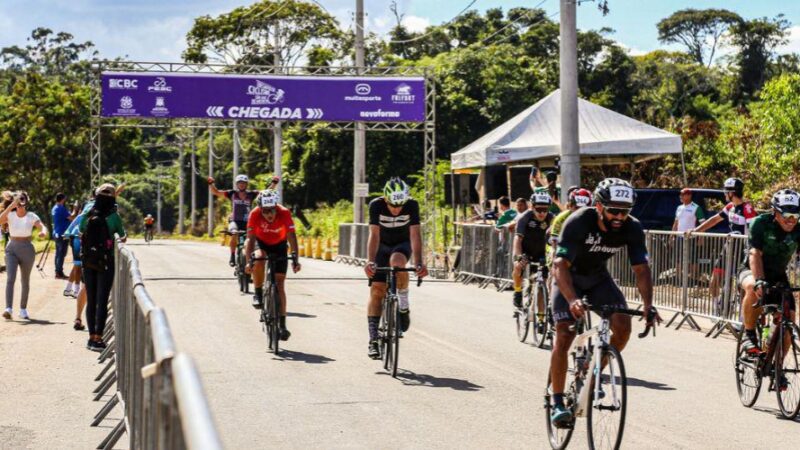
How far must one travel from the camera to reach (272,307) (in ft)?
43.1

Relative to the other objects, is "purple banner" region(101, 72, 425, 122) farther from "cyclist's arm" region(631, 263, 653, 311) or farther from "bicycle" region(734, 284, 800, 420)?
"cyclist's arm" region(631, 263, 653, 311)

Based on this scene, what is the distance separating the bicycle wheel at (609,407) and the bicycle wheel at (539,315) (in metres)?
6.14

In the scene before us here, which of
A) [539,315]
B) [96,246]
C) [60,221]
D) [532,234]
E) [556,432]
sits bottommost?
[556,432]

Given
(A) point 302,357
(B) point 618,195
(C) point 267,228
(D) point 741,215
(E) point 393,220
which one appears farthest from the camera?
(D) point 741,215

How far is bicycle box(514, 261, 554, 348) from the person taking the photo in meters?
13.5

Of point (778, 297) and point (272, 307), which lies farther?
point (272, 307)

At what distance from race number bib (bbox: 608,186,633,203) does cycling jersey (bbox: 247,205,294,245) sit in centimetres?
696

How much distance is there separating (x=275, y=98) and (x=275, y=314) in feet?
66.2

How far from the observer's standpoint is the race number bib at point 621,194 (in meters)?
7.43

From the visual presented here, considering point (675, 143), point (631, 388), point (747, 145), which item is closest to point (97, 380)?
point (631, 388)

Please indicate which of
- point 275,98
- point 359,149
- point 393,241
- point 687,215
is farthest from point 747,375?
point 359,149

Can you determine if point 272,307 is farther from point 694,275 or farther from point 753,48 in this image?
point 753,48

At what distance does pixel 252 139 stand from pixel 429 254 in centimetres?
4153

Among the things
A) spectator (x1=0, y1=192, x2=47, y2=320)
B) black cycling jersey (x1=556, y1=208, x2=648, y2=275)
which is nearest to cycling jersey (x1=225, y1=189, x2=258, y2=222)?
spectator (x1=0, y1=192, x2=47, y2=320)
